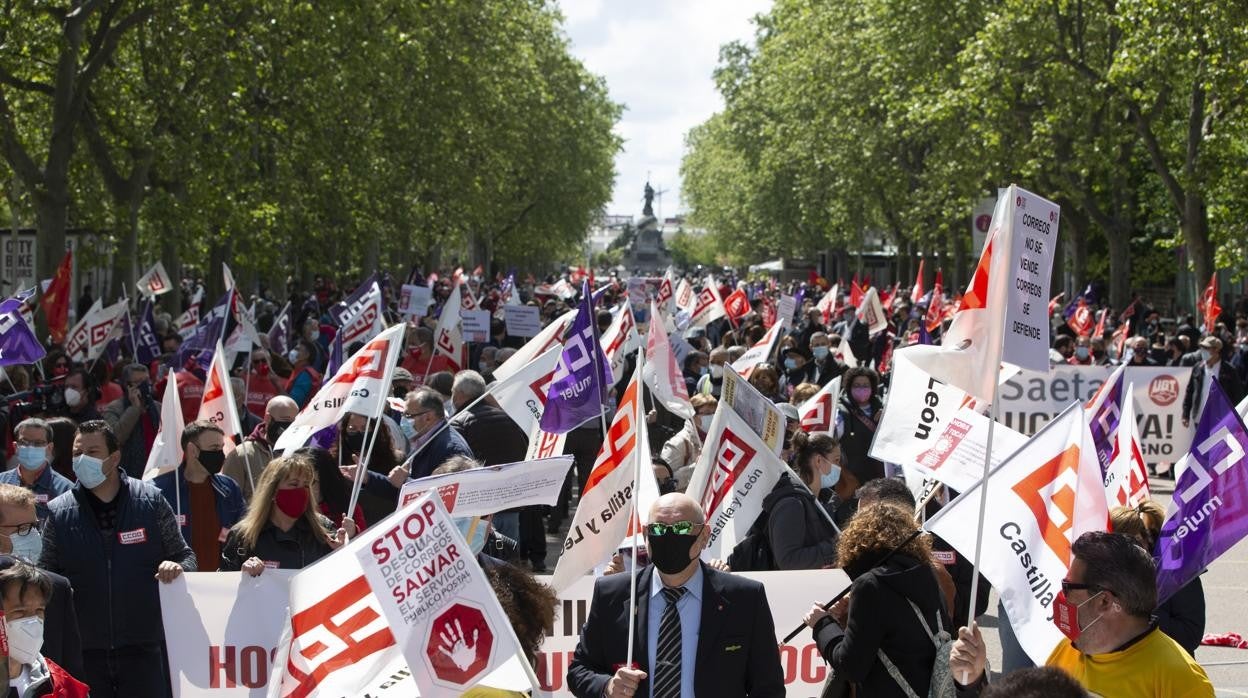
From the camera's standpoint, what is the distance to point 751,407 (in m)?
8.55


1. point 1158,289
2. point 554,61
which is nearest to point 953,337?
point 1158,289

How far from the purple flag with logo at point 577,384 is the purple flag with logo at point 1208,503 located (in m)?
4.12

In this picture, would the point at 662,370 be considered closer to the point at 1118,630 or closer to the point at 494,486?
the point at 494,486

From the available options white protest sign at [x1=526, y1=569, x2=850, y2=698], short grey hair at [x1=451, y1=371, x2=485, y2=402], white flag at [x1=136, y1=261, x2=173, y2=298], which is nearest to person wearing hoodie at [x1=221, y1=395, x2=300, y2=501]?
short grey hair at [x1=451, y1=371, x2=485, y2=402]

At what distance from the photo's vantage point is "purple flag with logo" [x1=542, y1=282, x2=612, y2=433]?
33.8 ft

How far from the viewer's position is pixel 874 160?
4728 centimetres

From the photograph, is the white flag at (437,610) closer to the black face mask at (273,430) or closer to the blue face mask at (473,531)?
the blue face mask at (473,531)

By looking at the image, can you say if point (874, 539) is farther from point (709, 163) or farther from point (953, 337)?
point (709, 163)

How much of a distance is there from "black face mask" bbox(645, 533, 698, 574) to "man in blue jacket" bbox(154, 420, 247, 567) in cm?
367

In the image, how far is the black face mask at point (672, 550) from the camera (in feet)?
17.3

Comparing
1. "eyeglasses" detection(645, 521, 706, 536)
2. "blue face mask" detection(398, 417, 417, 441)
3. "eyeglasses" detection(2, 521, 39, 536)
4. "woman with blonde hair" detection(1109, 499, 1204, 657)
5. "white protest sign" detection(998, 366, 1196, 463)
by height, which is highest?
"eyeglasses" detection(645, 521, 706, 536)

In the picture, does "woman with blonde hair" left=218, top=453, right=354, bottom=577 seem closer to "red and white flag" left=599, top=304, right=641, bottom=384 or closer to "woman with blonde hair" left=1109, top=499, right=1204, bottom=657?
"woman with blonde hair" left=1109, top=499, right=1204, bottom=657

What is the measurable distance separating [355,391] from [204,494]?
1481mm

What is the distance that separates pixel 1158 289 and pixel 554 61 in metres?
23.7
